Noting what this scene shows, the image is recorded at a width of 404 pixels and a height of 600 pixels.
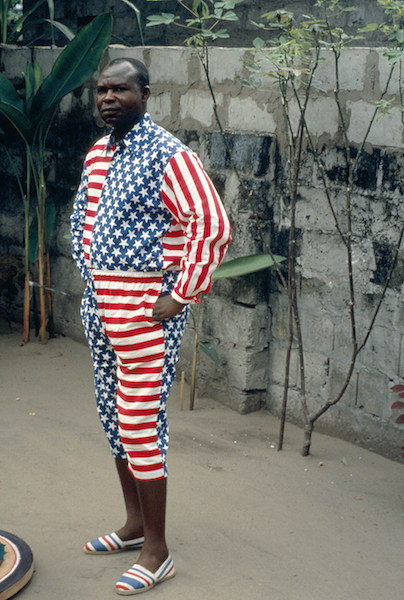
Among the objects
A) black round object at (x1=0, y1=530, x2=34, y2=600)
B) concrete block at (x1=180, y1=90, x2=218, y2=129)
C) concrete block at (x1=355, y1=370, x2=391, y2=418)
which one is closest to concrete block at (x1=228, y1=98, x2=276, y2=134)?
concrete block at (x1=180, y1=90, x2=218, y2=129)

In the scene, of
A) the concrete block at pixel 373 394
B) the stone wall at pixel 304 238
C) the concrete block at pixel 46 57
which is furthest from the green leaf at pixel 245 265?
the concrete block at pixel 46 57

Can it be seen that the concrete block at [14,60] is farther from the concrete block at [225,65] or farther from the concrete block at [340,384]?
the concrete block at [340,384]

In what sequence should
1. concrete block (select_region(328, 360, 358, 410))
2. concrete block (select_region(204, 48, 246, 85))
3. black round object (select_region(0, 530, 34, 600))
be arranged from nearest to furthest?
black round object (select_region(0, 530, 34, 600))
concrete block (select_region(328, 360, 358, 410))
concrete block (select_region(204, 48, 246, 85))

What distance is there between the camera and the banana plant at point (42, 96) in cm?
424

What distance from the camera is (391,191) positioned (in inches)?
125

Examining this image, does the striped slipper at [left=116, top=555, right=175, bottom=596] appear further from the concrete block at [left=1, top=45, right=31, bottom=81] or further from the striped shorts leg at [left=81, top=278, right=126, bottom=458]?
the concrete block at [left=1, top=45, right=31, bottom=81]

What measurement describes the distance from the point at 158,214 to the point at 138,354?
18.3 inches

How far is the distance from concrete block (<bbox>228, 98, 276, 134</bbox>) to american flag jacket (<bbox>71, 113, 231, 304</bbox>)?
4.86 ft

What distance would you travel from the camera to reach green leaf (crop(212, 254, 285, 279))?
359 cm

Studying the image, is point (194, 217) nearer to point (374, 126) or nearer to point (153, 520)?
point (153, 520)

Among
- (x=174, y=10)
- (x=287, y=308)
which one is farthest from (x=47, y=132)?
(x=287, y=308)

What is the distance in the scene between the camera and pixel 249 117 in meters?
3.71

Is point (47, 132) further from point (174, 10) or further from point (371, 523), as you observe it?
point (371, 523)

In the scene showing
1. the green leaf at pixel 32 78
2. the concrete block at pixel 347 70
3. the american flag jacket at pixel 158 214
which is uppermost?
the green leaf at pixel 32 78
